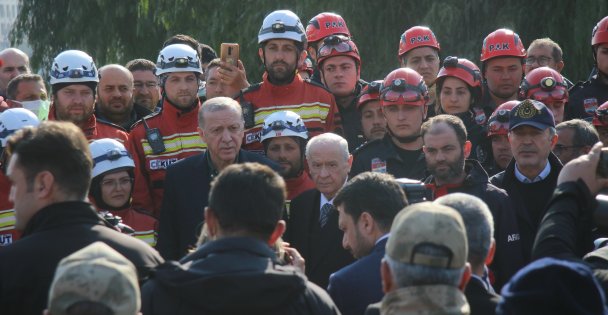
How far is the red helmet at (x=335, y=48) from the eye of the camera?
9.19 metres

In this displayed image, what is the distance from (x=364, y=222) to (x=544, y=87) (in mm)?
3923

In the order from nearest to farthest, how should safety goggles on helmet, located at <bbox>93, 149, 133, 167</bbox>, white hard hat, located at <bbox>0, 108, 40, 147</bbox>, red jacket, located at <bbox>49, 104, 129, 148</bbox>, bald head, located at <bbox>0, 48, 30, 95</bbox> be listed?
white hard hat, located at <bbox>0, 108, 40, 147</bbox>, safety goggles on helmet, located at <bbox>93, 149, 133, 167</bbox>, red jacket, located at <bbox>49, 104, 129, 148</bbox>, bald head, located at <bbox>0, 48, 30, 95</bbox>

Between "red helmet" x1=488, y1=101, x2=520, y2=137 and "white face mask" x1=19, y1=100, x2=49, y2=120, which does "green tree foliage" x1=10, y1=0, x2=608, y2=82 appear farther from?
"white face mask" x1=19, y1=100, x2=49, y2=120

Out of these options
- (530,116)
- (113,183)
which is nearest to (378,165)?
(530,116)

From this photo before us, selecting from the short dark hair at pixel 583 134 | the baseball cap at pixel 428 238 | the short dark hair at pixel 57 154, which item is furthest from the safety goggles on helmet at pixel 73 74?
the baseball cap at pixel 428 238

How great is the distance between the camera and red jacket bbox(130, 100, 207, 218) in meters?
8.07

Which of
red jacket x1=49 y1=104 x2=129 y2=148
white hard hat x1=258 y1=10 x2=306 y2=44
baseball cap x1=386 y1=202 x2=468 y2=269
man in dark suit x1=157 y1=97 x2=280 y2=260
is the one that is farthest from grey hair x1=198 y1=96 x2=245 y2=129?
baseball cap x1=386 y1=202 x2=468 y2=269

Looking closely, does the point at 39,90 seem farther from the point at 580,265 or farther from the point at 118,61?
the point at 118,61

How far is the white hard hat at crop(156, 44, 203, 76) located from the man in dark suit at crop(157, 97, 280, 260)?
115 centimetres

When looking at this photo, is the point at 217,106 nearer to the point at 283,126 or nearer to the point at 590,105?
the point at 283,126

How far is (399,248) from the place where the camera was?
370 centimetres

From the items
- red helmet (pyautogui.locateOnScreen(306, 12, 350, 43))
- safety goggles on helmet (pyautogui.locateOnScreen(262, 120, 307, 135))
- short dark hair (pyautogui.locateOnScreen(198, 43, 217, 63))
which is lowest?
safety goggles on helmet (pyautogui.locateOnScreen(262, 120, 307, 135))

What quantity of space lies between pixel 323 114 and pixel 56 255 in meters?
4.58

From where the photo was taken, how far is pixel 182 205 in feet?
24.0
